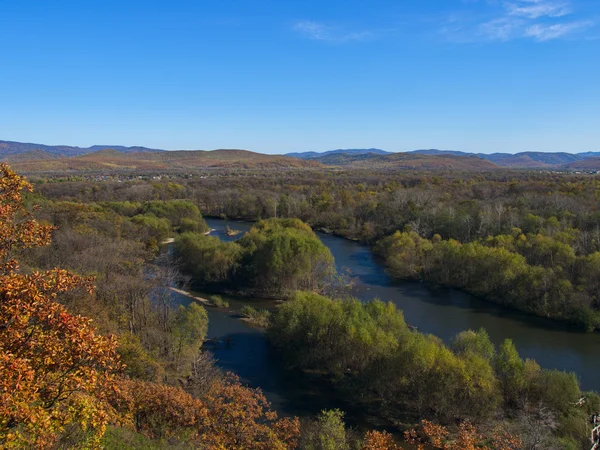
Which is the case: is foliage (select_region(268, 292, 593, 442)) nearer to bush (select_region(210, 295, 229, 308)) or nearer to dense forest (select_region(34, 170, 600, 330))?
bush (select_region(210, 295, 229, 308))

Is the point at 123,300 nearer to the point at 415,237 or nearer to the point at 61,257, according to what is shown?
the point at 61,257

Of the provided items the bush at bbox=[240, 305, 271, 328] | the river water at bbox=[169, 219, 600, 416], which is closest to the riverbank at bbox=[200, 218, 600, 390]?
the river water at bbox=[169, 219, 600, 416]

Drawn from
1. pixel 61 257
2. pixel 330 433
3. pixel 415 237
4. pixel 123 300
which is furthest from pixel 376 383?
pixel 415 237

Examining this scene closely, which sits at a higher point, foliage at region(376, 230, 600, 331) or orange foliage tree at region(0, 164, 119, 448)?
orange foliage tree at region(0, 164, 119, 448)

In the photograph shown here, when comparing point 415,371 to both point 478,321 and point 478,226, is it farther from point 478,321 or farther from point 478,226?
point 478,226

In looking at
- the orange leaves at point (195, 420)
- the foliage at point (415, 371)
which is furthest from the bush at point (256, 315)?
the orange leaves at point (195, 420)
